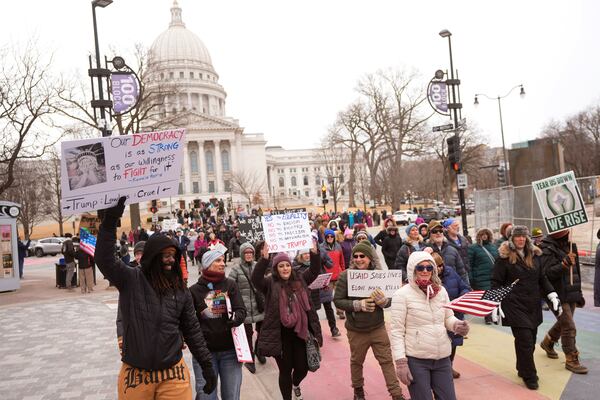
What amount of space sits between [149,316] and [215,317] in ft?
4.42

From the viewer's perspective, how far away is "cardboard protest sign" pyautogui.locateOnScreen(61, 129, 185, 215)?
3.67m

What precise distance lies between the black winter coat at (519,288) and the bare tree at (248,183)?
7268 centimetres

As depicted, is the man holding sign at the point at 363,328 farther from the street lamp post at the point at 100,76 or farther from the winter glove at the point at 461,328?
the street lamp post at the point at 100,76

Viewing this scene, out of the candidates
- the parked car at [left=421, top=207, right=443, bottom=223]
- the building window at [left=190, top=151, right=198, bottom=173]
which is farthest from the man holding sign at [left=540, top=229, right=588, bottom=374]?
the building window at [left=190, top=151, right=198, bottom=173]

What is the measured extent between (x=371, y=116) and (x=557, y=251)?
5479 centimetres

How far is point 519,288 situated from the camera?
5949 millimetres

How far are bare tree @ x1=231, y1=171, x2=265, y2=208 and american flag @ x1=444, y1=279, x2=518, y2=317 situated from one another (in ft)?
241

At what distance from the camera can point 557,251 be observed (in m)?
6.66

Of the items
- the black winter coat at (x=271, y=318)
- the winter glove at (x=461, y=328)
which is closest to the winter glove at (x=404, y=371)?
the winter glove at (x=461, y=328)

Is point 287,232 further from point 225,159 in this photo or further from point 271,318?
point 225,159

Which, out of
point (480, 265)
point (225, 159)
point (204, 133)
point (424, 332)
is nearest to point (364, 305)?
point (424, 332)

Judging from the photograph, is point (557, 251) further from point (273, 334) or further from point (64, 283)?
point (64, 283)

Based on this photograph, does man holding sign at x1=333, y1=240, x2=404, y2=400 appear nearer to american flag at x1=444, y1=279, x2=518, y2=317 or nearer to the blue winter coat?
american flag at x1=444, y1=279, x2=518, y2=317

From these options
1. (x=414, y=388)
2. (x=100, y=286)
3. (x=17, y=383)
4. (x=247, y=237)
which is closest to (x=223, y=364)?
(x=414, y=388)
